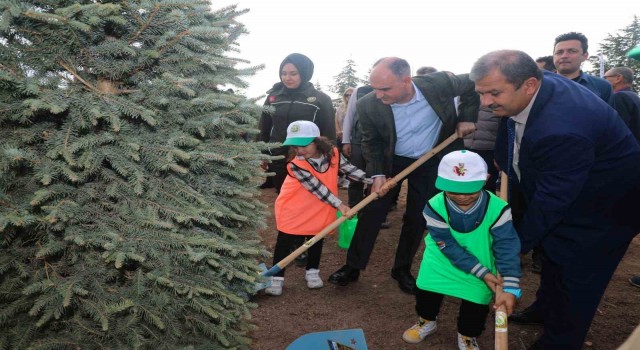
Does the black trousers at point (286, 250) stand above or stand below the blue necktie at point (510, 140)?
below

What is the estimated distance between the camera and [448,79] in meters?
3.62

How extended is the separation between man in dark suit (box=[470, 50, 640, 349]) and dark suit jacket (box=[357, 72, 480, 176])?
120cm

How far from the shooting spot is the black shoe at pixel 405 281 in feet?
12.1

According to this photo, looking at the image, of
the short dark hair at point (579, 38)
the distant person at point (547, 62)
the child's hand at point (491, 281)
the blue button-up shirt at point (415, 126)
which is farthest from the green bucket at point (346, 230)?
the distant person at point (547, 62)

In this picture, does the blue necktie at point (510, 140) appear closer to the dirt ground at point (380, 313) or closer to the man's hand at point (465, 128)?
the man's hand at point (465, 128)

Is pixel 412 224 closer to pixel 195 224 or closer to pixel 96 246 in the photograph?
pixel 195 224

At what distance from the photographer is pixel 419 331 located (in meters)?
2.91

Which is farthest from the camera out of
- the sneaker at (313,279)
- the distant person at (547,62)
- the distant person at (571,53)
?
the distant person at (547,62)

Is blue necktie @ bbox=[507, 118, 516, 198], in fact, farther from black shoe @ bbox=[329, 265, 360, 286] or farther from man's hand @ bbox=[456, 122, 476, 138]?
black shoe @ bbox=[329, 265, 360, 286]

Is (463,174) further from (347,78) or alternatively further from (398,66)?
(347,78)

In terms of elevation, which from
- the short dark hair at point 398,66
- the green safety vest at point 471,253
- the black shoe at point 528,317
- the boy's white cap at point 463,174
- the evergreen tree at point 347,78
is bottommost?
the evergreen tree at point 347,78

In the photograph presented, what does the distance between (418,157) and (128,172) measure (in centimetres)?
263

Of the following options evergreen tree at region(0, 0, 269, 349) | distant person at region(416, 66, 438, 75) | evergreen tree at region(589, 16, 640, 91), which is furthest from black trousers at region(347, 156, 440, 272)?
evergreen tree at region(589, 16, 640, 91)

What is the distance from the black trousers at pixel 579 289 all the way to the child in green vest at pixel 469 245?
1.10 ft
